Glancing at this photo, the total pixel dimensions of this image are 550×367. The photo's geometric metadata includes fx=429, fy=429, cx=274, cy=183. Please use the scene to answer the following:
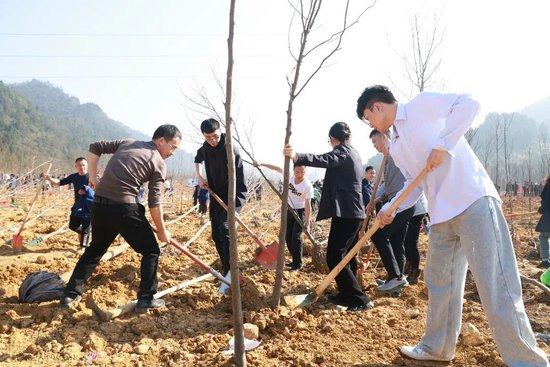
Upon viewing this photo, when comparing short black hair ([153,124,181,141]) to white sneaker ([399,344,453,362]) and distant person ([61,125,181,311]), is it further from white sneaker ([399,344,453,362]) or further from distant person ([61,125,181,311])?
white sneaker ([399,344,453,362])

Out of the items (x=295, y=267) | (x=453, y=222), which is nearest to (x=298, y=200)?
(x=295, y=267)

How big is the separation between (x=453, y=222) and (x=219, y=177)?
242cm

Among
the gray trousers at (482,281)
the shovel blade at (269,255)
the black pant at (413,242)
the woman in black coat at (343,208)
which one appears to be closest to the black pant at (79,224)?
the shovel blade at (269,255)

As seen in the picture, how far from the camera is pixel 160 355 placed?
2609mm

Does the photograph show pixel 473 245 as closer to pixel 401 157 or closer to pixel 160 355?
pixel 401 157

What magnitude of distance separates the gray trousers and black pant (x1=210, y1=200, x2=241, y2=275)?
198cm

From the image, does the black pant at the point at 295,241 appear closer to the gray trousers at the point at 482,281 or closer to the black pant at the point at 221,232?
the black pant at the point at 221,232

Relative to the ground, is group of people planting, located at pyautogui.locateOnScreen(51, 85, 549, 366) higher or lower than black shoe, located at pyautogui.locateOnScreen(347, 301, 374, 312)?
higher

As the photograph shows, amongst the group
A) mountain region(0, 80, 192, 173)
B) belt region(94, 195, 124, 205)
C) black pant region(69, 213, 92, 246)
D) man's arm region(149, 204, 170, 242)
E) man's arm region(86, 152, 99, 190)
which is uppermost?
mountain region(0, 80, 192, 173)

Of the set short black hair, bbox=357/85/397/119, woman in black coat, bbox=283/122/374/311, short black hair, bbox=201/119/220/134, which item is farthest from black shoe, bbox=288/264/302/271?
short black hair, bbox=357/85/397/119

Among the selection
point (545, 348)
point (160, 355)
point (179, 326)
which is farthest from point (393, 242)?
point (160, 355)

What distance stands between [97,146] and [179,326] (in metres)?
1.65

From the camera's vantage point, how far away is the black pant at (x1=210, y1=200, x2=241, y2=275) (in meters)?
3.98

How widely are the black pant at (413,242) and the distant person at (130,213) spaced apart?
256 centimetres
